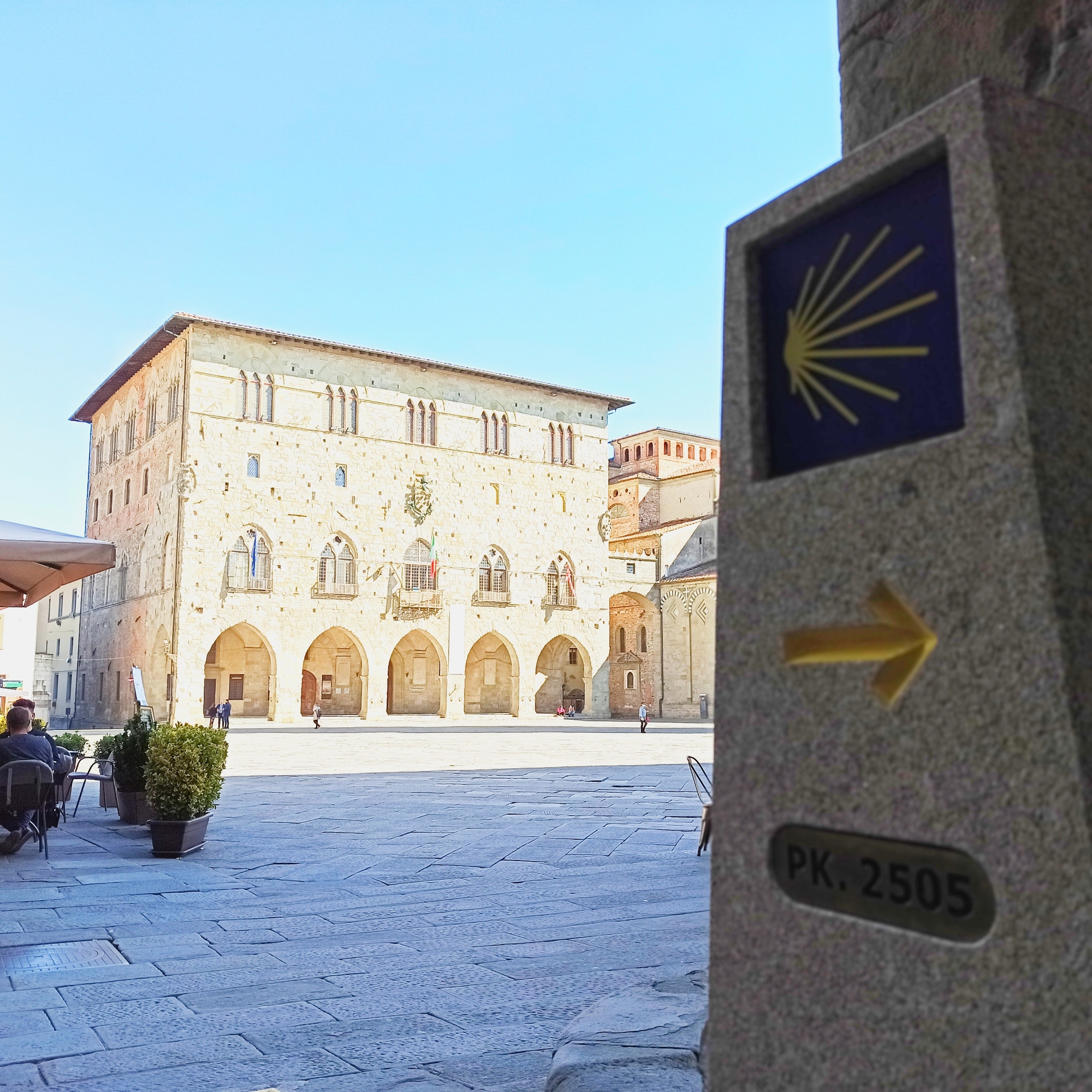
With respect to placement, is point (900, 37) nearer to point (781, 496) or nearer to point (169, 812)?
point (781, 496)

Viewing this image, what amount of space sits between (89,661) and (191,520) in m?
10.4

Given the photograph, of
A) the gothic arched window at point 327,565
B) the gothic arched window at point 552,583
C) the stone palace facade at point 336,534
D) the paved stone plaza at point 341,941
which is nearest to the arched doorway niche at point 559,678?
the stone palace facade at point 336,534

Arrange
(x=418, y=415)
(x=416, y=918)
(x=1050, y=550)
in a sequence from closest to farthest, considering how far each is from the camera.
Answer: (x=1050, y=550), (x=416, y=918), (x=418, y=415)

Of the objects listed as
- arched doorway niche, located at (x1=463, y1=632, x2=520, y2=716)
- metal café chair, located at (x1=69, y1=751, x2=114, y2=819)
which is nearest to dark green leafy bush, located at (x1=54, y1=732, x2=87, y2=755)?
metal café chair, located at (x1=69, y1=751, x2=114, y2=819)

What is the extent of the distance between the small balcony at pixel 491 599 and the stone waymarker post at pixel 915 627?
30426 mm

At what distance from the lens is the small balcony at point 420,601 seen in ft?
100

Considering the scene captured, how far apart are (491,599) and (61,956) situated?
1102 inches

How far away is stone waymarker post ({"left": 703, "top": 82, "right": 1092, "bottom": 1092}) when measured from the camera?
1132 millimetres

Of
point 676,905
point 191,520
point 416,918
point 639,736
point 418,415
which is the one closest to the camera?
point 416,918

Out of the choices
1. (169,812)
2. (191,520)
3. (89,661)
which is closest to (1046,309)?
(169,812)

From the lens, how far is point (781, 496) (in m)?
1.46

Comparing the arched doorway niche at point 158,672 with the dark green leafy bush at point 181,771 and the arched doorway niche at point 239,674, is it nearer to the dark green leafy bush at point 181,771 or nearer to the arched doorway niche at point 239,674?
the arched doorway niche at point 239,674

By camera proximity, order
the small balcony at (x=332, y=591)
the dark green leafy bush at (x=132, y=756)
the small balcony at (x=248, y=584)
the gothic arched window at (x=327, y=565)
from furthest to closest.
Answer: the gothic arched window at (x=327, y=565) < the small balcony at (x=332, y=591) < the small balcony at (x=248, y=584) < the dark green leafy bush at (x=132, y=756)

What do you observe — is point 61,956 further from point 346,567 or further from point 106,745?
point 346,567
